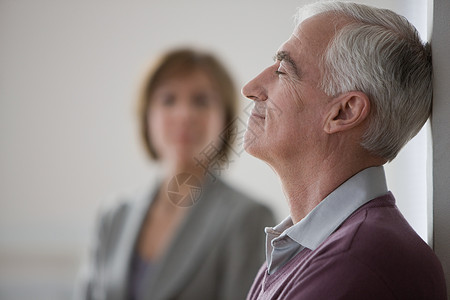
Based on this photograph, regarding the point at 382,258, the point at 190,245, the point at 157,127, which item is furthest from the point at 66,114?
the point at 382,258

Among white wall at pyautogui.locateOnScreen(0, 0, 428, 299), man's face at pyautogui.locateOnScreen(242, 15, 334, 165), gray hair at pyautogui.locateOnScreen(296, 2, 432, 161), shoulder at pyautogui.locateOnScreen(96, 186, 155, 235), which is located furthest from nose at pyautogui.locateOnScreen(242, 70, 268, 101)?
white wall at pyautogui.locateOnScreen(0, 0, 428, 299)

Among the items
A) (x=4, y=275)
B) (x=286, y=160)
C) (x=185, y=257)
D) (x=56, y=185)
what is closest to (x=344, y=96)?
(x=286, y=160)

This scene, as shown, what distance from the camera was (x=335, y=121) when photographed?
0.95 metres

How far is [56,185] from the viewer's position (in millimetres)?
3801

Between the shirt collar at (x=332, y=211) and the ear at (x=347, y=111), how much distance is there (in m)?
0.08

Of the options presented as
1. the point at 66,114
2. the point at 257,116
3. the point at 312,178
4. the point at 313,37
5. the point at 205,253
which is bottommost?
the point at 205,253

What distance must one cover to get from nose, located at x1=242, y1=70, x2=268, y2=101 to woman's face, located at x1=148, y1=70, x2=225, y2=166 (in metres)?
1.16

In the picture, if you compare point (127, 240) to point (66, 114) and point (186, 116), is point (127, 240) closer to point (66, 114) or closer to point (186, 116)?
point (186, 116)

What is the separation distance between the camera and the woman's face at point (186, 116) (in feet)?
7.23

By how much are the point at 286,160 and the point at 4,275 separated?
3266mm

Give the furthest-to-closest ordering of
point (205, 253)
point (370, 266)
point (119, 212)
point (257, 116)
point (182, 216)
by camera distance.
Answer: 1. point (119, 212)
2. point (182, 216)
3. point (205, 253)
4. point (257, 116)
5. point (370, 266)

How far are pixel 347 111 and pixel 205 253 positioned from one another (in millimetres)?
1180

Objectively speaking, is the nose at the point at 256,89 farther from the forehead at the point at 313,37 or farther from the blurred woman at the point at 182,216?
the blurred woman at the point at 182,216

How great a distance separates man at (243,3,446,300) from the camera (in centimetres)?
91
